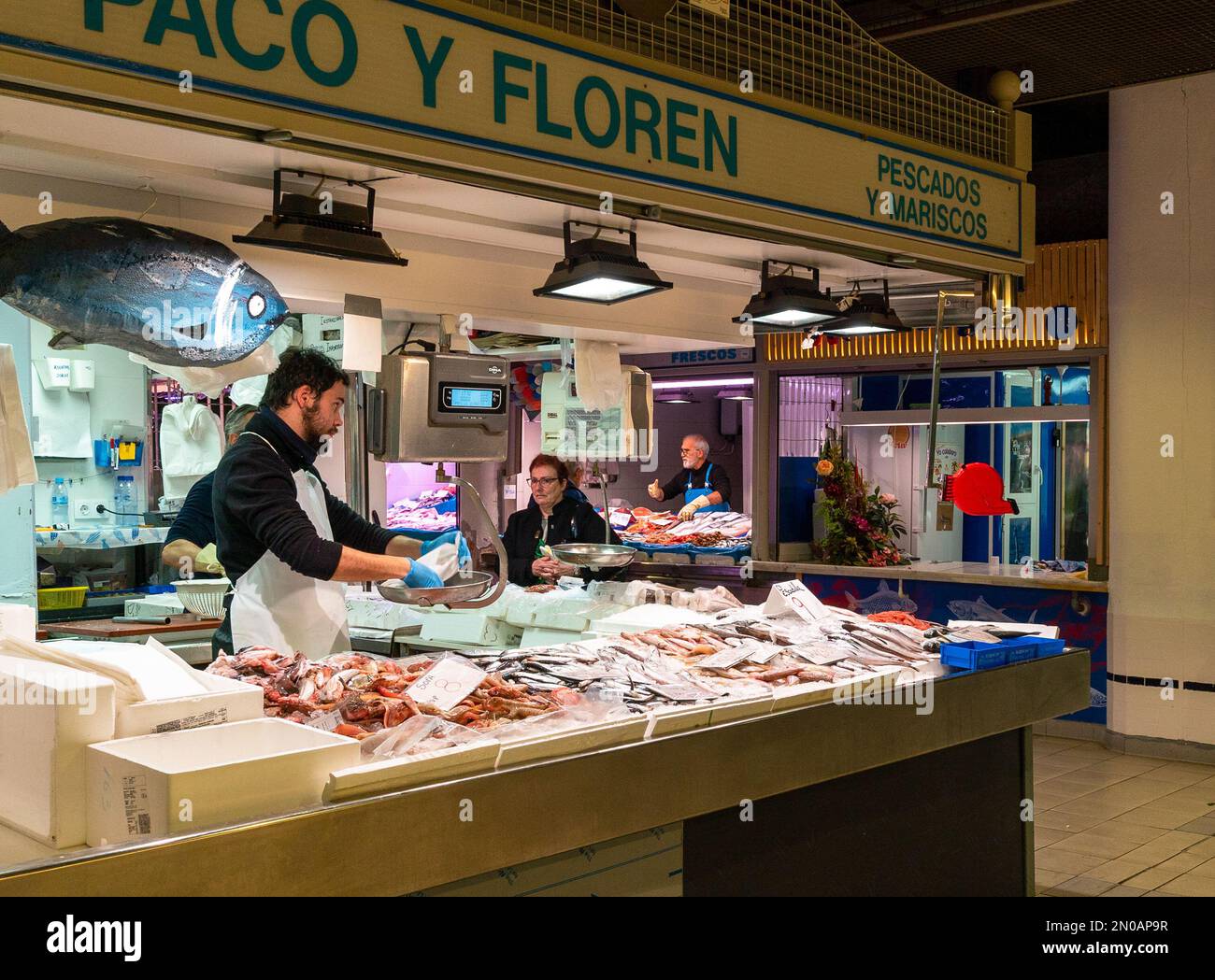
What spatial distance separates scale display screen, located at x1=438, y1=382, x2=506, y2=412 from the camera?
345 cm

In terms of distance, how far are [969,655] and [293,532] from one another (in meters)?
2.23

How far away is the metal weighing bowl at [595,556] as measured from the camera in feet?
17.2

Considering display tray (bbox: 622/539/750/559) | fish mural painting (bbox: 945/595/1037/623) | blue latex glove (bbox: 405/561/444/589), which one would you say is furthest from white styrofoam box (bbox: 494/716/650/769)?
display tray (bbox: 622/539/750/559)

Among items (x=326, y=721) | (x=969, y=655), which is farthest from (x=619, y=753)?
(x=969, y=655)

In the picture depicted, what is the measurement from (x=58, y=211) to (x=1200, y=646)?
6.81 metres

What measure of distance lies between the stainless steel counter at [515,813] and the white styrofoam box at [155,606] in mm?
4133

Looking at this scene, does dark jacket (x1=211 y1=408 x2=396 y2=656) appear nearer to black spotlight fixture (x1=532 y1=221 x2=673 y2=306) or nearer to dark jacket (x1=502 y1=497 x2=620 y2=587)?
black spotlight fixture (x1=532 y1=221 x2=673 y2=306)

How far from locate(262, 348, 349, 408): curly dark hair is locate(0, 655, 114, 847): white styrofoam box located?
1.95 m

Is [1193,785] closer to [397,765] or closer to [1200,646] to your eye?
[1200,646]

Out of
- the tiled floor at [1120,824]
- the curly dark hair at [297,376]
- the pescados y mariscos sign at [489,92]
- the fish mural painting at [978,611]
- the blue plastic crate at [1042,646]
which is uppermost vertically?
the pescados y mariscos sign at [489,92]

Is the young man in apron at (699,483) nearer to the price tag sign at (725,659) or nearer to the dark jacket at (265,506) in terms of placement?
the dark jacket at (265,506)

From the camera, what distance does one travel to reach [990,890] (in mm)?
4254

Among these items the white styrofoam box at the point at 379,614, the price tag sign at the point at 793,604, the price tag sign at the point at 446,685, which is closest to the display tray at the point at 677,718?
the price tag sign at the point at 446,685
